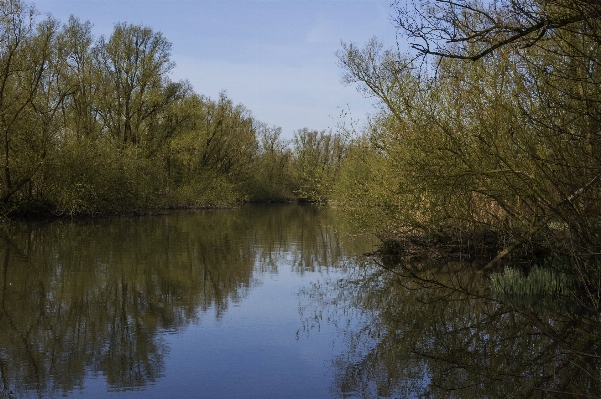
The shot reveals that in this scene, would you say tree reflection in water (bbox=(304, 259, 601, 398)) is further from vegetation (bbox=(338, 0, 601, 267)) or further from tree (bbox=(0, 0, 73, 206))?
tree (bbox=(0, 0, 73, 206))

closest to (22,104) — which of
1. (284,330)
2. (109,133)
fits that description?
(109,133)

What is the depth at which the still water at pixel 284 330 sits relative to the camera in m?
6.13

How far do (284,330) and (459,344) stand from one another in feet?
7.69

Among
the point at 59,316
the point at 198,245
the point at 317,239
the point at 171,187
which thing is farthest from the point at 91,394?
the point at 171,187

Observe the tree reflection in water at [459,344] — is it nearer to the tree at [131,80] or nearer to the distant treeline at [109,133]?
the distant treeline at [109,133]

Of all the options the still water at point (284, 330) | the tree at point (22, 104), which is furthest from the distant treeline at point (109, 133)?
the still water at point (284, 330)

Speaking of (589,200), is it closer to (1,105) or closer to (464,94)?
(464,94)

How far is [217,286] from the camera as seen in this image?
12.0 metres

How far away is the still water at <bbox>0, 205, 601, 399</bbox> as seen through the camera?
20.1 ft

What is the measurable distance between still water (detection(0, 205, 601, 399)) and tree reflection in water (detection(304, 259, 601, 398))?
3 centimetres

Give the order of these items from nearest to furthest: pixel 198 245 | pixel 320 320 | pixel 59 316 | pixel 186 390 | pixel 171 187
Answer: pixel 186 390 < pixel 59 316 < pixel 320 320 < pixel 198 245 < pixel 171 187

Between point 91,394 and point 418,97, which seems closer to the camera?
point 91,394

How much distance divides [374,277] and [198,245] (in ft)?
23.1

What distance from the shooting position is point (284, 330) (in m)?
8.74
